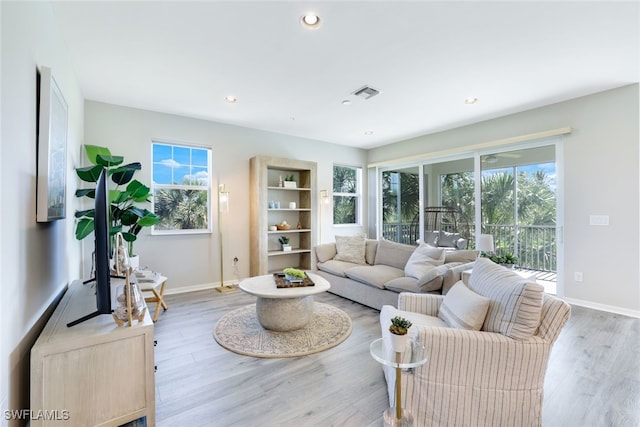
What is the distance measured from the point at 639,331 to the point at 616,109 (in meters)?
2.62

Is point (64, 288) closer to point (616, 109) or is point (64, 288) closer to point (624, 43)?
point (624, 43)

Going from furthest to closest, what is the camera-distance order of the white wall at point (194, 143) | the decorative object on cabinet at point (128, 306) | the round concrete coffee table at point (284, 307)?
the white wall at point (194, 143) < the round concrete coffee table at point (284, 307) < the decorative object on cabinet at point (128, 306)

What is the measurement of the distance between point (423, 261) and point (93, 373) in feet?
10.4

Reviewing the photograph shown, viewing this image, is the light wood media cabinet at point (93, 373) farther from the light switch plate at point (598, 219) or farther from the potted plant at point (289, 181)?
the light switch plate at point (598, 219)

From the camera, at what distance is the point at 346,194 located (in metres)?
6.73

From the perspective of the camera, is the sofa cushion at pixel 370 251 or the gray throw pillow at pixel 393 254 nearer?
the gray throw pillow at pixel 393 254

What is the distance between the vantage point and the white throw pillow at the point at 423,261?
338cm

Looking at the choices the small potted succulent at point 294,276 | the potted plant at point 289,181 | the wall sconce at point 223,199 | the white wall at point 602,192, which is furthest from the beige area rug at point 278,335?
the white wall at point 602,192

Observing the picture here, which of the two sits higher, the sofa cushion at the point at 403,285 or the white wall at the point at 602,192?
the white wall at the point at 602,192

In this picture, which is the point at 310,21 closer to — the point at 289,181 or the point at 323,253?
the point at 323,253

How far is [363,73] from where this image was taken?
315cm

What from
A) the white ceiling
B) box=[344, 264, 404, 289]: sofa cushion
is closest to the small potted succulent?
box=[344, 264, 404, 289]: sofa cushion

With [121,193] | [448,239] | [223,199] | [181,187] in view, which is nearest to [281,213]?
[223,199]

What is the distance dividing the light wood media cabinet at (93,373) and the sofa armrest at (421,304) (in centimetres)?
184
